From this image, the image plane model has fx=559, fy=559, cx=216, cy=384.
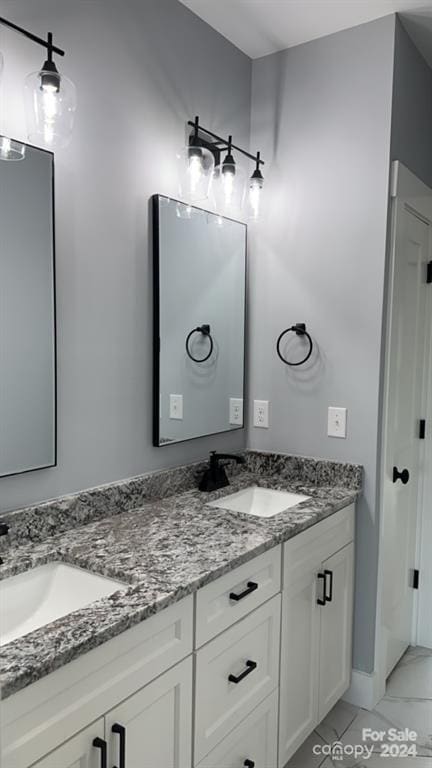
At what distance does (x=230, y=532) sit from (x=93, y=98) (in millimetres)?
1390

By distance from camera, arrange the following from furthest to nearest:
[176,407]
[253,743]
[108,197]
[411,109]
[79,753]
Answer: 1. [411,109]
2. [176,407]
3. [108,197]
4. [253,743]
5. [79,753]

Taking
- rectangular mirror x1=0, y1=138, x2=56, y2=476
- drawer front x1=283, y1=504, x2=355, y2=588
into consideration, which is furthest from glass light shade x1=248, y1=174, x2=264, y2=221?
drawer front x1=283, y1=504, x2=355, y2=588

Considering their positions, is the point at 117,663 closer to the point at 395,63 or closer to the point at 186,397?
the point at 186,397

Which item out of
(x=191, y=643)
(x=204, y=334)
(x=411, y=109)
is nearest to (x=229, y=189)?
(x=204, y=334)

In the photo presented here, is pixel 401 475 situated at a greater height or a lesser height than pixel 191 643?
greater

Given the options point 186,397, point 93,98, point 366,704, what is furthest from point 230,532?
point 93,98

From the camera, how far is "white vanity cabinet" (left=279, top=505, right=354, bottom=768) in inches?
69.9

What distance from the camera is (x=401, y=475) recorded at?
2.38 meters

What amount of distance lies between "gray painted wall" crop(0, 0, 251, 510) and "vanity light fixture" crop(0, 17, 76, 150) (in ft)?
0.20

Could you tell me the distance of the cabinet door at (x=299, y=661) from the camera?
176 cm

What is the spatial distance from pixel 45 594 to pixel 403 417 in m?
1.66

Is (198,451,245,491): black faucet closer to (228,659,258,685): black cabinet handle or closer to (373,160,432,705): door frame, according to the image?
(373,160,432,705): door frame

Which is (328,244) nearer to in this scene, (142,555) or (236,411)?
(236,411)

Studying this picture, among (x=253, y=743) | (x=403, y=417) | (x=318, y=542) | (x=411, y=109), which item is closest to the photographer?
(x=253, y=743)
